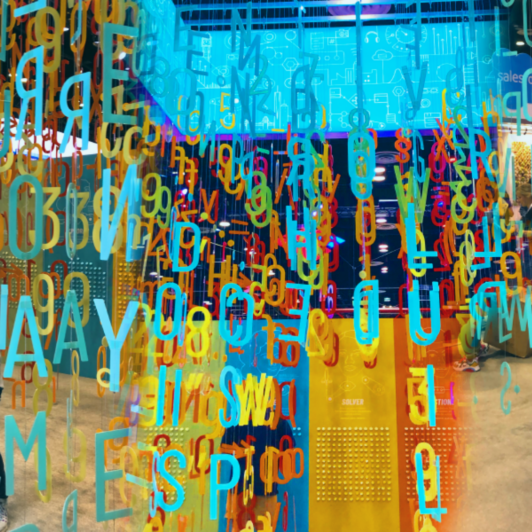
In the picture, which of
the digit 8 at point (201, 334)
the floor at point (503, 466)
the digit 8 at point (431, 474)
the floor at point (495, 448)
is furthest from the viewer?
the floor at point (503, 466)

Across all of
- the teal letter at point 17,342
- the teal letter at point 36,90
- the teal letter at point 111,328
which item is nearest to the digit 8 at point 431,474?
the teal letter at point 111,328

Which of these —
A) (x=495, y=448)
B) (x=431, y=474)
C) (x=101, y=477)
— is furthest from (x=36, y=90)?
(x=495, y=448)

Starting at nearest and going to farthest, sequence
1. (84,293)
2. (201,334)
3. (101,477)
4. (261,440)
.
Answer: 1. (101,477)
2. (84,293)
3. (201,334)
4. (261,440)

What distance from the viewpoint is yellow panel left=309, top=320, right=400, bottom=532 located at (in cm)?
532

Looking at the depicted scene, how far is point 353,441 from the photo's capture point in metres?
5.40

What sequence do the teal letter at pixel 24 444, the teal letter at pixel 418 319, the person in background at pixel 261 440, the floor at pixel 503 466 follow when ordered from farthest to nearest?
the person in background at pixel 261 440, the floor at pixel 503 466, the teal letter at pixel 418 319, the teal letter at pixel 24 444

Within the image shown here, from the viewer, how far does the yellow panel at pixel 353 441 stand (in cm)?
532

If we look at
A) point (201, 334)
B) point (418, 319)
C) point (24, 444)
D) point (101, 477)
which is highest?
point (418, 319)

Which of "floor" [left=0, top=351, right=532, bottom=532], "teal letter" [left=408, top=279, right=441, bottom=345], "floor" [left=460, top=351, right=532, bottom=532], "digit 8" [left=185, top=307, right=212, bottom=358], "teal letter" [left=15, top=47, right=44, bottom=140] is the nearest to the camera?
"teal letter" [left=15, top=47, right=44, bottom=140]

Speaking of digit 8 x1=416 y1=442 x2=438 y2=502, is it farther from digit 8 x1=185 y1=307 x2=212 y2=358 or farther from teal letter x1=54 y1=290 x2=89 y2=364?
teal letter x1=54 y1=290 x2=89 y2=364

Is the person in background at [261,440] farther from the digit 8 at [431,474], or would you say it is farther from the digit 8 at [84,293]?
the digit 8 at [84,293]

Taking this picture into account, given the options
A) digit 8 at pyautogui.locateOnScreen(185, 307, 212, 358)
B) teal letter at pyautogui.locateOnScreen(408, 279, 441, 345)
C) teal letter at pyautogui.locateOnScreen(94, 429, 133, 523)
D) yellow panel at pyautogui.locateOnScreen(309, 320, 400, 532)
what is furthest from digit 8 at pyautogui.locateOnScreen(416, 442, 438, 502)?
teal letter at pyautogui.locateOnScreen(94, 429, 133, 523)

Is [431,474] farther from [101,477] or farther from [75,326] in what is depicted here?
[75,326]

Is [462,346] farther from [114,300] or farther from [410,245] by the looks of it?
[114,300]
